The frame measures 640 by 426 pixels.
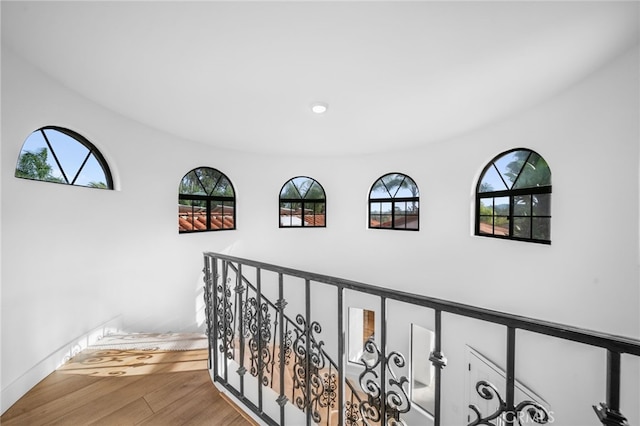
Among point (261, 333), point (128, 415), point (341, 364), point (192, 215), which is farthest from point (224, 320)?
point (192, 215)

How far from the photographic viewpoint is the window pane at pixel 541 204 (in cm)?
271

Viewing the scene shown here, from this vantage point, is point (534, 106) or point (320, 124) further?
point (320, 124)

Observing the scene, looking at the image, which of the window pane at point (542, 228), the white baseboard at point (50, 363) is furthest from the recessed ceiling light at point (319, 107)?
the white baseboard at point (50, 363)

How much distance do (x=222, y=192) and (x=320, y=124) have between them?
204 centimetres

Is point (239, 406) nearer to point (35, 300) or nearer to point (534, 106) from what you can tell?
point (35, 300)

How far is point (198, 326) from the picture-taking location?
390 cm

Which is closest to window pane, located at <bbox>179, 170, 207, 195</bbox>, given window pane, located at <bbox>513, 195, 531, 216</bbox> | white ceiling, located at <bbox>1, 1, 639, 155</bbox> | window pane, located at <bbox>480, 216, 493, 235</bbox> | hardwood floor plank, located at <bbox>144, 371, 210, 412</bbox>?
white ceiling, located at <bbox>1, 1, 639, 155</bbox>

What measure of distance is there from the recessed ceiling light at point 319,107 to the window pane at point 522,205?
2.42m

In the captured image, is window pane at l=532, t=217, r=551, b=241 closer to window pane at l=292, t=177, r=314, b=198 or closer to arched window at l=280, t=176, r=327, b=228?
arched window at l=280, t=176, r=327, b=228

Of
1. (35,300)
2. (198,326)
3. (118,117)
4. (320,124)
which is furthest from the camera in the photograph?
(198,326)

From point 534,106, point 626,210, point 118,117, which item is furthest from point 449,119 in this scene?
point 118,117

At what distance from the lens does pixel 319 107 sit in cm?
260

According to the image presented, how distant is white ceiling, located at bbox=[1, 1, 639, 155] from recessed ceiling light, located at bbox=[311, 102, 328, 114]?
55 millimetres

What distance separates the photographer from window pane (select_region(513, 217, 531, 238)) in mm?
2926
